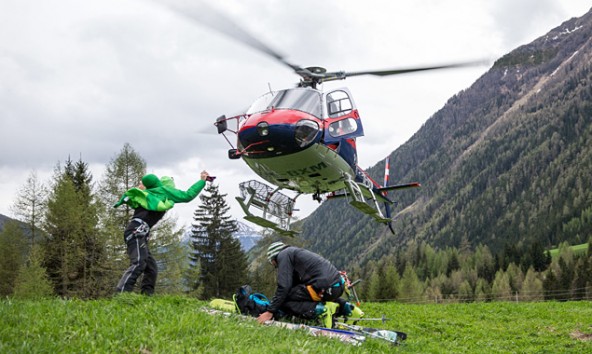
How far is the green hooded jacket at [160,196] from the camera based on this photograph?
26.0ft

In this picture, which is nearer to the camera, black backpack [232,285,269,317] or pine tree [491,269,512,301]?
black backpack [232,285,269,317]

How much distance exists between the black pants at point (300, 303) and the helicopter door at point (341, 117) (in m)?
6.72

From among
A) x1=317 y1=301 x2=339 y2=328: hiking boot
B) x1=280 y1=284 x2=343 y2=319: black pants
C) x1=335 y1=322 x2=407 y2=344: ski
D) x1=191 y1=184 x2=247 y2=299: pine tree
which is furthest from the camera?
x1=191 y1=184 x2=247 y2=299: pine tree

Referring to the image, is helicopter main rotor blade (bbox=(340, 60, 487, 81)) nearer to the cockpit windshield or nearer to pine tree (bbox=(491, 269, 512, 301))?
the cockpit windshield

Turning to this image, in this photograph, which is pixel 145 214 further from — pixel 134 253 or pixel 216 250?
pixel 216 250

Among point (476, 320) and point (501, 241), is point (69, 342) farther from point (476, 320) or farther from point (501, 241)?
point (501, 241)

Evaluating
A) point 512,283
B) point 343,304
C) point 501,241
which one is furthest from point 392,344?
point 501,241

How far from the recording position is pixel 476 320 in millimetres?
15062

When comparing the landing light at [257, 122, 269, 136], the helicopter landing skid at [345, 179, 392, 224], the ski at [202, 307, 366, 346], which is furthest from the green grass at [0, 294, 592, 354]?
the landing light at [257, 122, 269, 136]

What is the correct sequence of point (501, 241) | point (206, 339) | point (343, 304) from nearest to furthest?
point (206, 339)
point (343, 304)
point (501, 241)

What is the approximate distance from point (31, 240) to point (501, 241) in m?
156

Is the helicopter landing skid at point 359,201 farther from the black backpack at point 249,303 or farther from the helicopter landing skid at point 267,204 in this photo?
the black backpack at point 249,303

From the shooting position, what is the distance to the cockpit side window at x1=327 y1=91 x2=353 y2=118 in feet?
45.9

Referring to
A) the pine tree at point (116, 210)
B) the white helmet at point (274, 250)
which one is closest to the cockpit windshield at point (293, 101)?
the white helmet at point (274, 250)
